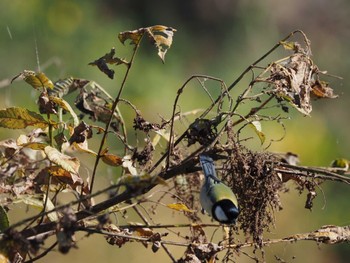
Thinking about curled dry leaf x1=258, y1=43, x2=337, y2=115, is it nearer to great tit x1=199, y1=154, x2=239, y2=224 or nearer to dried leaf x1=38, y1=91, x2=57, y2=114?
great tit x1=199, y1=154, x2=239, y2=224

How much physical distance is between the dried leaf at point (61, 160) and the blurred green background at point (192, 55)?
6.90ft

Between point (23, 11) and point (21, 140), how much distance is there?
3.99 metres

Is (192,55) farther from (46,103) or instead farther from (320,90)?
(46,103)

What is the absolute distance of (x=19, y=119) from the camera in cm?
145

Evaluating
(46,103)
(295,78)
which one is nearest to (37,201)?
(46,103)

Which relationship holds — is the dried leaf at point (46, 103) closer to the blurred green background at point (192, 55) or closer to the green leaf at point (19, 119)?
the green leaf at point (19, 119)

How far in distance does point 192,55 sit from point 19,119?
4781mm

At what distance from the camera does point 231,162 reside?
1.37m

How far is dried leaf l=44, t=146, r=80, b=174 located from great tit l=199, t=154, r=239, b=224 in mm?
227

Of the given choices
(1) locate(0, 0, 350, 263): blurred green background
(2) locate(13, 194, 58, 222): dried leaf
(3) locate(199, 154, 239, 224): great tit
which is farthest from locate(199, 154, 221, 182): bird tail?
(1) locate(0, 0, 350, 263): blurred green background

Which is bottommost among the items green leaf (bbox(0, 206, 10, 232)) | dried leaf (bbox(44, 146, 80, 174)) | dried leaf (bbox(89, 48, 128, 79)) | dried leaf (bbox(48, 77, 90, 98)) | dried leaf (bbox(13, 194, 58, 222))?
green leaf (bbox(0, 206, 10, 232))

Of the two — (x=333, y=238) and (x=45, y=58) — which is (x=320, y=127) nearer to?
(x=45, y=58)

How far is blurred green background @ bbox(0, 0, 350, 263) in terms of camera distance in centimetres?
436

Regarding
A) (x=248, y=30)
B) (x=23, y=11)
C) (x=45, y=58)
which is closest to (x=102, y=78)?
(x=45, y=58)
